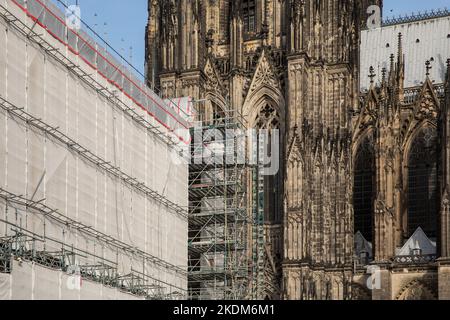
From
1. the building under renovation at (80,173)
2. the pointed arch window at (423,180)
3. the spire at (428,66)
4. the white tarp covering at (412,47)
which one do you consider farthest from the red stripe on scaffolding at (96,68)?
the white tarp covering at (412,47)

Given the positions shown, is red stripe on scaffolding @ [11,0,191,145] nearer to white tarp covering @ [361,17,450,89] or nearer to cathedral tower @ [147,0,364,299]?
cathedral tower @ [147,0,364,299]

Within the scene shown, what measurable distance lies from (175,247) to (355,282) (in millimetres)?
8190

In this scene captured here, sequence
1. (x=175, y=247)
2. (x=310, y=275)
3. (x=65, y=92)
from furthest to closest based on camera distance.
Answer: (x=310, y=275)
(x=175, y=247)
(x=65, y=92)

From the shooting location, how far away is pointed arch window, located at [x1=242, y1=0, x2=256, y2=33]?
51.8 m

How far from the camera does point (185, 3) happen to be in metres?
51.0

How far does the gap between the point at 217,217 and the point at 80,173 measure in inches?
483

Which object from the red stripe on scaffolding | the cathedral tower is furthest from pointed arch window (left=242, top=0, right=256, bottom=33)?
the red stripe on scaffolding

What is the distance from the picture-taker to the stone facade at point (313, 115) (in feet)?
153

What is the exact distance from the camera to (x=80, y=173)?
34.8m

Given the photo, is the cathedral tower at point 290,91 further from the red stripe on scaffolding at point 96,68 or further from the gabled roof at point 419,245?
the red stripe on scaffolding at point 96,68

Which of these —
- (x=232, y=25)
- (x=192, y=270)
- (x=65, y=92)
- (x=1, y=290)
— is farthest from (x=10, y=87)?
(x=232, y=25)

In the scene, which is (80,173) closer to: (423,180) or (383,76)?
(383,76)

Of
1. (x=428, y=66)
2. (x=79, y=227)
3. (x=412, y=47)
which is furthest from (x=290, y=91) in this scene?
(x=79, y=227)
